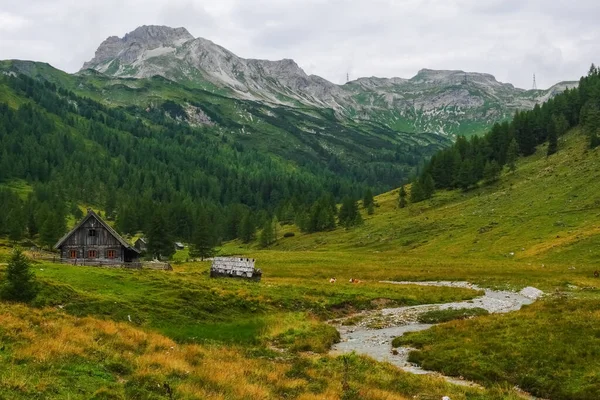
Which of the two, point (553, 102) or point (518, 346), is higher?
point (553, 102)

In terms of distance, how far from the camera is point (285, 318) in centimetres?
3709

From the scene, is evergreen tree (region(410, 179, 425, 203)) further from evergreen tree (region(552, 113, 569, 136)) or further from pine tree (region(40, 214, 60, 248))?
pine tree (region(40, 214, 60, 248))

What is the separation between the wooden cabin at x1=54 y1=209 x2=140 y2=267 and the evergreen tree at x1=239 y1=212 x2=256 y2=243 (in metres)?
85.6

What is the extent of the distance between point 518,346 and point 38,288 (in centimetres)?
2994

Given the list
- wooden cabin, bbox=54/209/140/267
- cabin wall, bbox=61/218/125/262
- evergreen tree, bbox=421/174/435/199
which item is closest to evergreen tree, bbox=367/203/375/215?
evergreen tree, bbox=421/174/435/199

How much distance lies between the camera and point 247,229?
16088cm

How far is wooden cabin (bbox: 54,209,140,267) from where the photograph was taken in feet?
241

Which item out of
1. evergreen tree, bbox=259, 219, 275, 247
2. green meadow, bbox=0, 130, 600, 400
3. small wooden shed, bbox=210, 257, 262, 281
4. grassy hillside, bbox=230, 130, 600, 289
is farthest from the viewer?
evergreen tree, bbox=259, 219, 275, 247

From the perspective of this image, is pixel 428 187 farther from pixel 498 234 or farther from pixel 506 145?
pixel 498 234

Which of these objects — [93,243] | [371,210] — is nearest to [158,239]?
[93,243]

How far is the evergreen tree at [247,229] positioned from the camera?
526 ft

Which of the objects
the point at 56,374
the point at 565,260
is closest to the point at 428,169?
the point at 565,260

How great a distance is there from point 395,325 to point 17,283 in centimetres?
2727

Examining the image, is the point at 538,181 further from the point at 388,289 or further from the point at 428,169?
the point at 388,289
